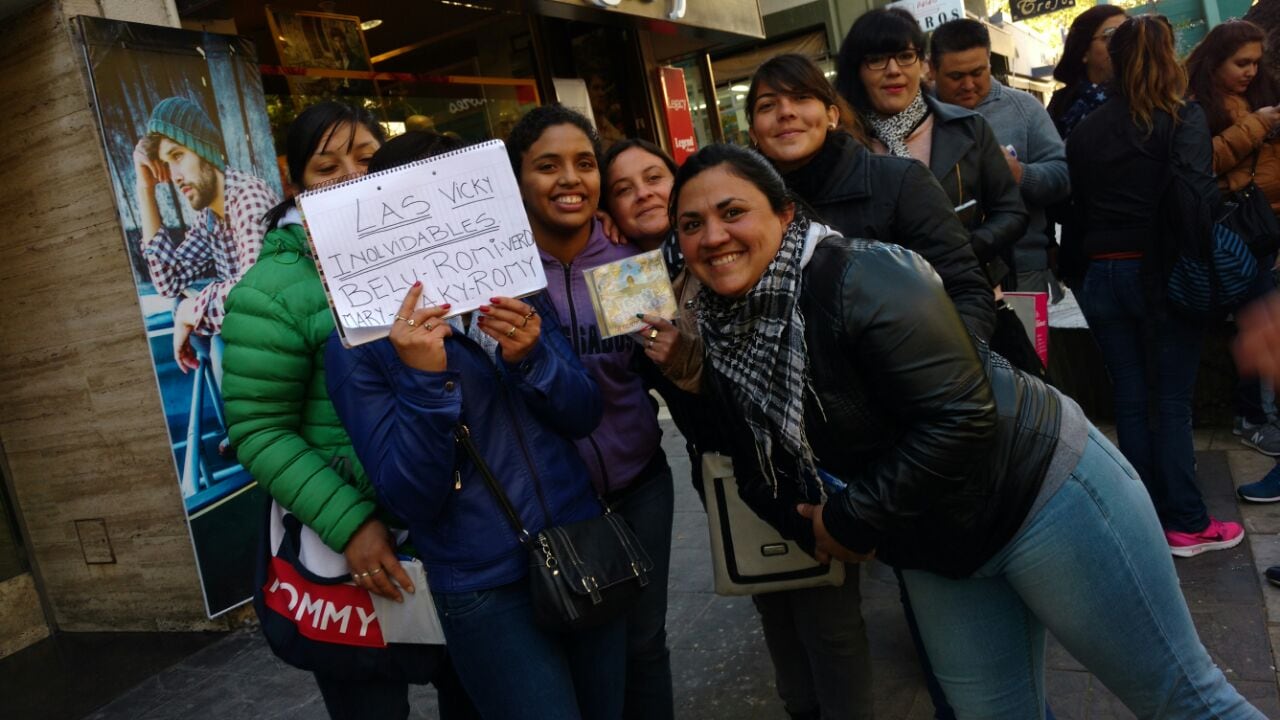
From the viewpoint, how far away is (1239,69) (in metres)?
3.93

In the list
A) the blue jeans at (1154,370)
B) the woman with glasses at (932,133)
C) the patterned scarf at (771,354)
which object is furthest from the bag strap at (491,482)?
the blue jeans at (1154,370)

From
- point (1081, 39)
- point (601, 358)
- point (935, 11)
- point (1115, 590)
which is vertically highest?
point (935, 11)

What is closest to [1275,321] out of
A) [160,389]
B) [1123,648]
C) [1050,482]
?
[1050,482]

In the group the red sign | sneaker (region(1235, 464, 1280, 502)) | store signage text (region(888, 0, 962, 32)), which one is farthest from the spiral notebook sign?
store signage text (region(888, 0, 962, 32))

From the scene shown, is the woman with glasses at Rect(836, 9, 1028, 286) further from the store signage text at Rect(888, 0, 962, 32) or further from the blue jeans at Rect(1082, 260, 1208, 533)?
the store signage text at Rect(888, 0, 962, 32)

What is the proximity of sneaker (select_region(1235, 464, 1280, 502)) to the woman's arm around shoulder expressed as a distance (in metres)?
4.05

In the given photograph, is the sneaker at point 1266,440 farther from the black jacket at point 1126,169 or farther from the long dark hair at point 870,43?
the long dark hair at point 870,43

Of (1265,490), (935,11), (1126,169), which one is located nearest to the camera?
(1126,169)

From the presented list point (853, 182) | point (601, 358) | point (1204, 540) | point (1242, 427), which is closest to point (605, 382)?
point (601, 358)

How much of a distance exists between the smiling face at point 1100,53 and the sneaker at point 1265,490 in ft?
6.57

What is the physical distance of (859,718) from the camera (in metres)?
2.72

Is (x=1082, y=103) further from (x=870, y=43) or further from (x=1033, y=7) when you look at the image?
(x=1033, y=7)

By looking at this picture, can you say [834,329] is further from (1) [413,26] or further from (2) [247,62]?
(1) [413,26]

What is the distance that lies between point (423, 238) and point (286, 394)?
1.80 feet
